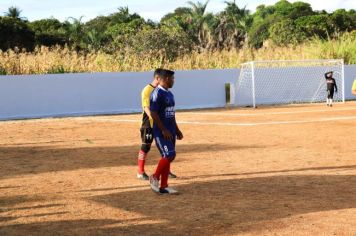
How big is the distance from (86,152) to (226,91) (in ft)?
69.5

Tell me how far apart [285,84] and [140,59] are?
8.43 meters

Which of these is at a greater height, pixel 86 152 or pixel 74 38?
pixel 74 38

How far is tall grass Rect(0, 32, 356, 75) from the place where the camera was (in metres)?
33.5

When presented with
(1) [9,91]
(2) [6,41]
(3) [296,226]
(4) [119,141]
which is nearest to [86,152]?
(4) [119,141]

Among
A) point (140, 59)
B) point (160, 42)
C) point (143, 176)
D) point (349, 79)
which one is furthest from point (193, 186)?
point (160, 42)

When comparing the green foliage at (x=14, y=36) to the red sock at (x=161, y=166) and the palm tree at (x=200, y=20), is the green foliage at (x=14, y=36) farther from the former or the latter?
the red sock at (x=161, y=166)

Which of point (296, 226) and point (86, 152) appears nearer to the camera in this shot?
point (296, 226)

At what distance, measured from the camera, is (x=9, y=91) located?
29969 mm

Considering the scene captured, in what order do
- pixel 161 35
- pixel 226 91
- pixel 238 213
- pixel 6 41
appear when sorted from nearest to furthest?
pixel 238 213 → pixel 226 91 → pixel 161 35 → pixel 6 41

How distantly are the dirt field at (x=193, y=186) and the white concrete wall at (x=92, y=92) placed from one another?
1086cm

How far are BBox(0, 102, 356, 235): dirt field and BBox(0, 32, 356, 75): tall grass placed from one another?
47.6ft

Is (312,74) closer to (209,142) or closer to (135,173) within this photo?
(209,142)

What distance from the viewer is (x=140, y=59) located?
126ft

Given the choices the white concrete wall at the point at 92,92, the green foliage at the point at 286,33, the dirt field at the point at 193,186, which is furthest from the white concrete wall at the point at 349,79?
the dirt field at the point at 193,186
